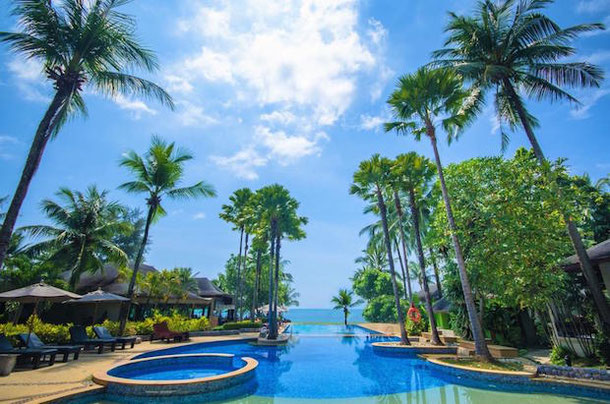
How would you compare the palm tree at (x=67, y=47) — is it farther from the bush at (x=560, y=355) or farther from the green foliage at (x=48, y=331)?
the bush at (x=560, y=355)

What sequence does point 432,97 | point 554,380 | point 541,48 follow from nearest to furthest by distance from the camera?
point 554,380
point 541,48
point 432,97

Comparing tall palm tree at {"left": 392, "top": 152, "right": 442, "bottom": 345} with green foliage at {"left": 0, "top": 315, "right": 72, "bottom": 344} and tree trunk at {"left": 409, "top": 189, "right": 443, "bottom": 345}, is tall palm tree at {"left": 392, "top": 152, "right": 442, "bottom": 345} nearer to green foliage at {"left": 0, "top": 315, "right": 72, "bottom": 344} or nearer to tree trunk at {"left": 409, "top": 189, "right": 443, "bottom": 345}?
tree trunk at {"left": 409, "top": 189, "right": 443, "bottom": 345}

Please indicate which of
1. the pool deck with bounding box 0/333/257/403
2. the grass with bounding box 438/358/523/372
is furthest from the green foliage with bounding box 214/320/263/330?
the grass with bounding box 438/358/523/372

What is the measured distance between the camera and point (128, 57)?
9023 mm

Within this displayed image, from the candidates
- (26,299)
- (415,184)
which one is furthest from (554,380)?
(26,299)

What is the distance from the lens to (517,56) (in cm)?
1242

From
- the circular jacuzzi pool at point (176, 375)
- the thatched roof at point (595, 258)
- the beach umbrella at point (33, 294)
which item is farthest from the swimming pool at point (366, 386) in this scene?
the thatched roof at point (595, 258)

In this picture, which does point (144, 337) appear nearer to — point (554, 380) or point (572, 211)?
point (554, 380)

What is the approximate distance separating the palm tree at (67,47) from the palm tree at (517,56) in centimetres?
1262

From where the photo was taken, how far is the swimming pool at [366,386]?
753 cm

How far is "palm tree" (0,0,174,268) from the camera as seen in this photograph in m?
7.33

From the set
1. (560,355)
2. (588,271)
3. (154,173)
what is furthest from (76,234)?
(588,271)

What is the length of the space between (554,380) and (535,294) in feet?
8.16

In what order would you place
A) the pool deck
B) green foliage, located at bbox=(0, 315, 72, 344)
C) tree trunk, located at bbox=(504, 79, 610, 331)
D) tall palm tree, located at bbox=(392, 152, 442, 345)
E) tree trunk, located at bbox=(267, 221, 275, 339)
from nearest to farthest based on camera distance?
the pool deck < tree trunk, located at bbox=(504, 79, 610, 331) < green foliage, located at bbox=(0, 315, 72, 344) < tall palm tree, located at bbox=(392, 152, 442, 345) < tree trunk, located at bbox=(267, 221, 275, 339)
